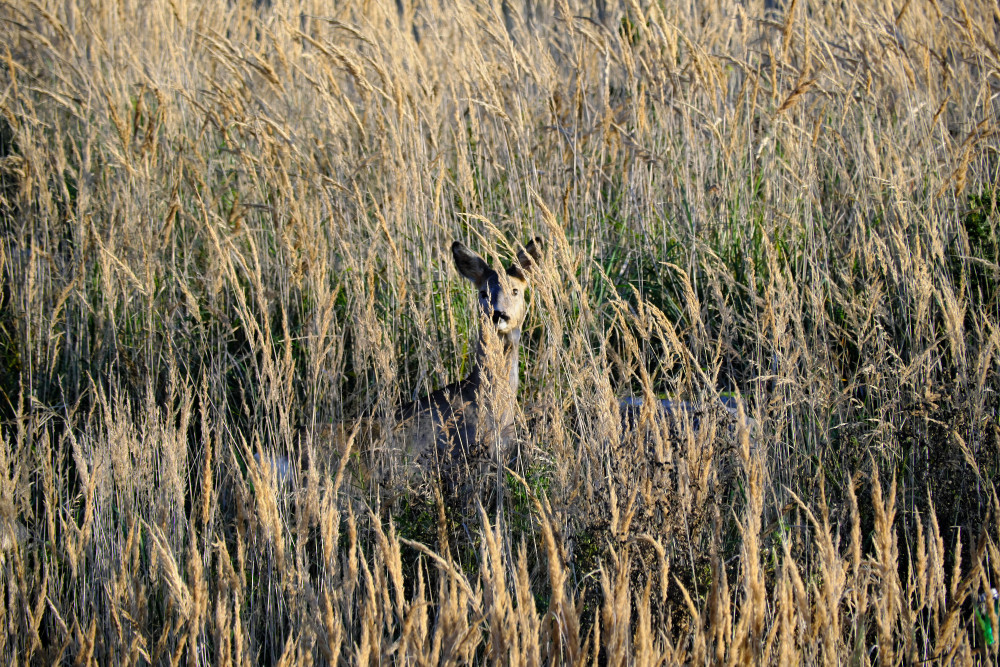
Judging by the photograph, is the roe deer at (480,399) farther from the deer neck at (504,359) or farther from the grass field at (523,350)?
the grass field at (523,350)

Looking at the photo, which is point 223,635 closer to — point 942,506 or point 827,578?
point 827,578

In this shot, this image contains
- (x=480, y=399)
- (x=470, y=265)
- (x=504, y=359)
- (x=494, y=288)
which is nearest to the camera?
(x=504, y=359)

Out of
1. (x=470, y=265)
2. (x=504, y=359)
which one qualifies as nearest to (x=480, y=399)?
(x=504, y=359)

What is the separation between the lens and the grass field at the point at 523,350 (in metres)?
1.95

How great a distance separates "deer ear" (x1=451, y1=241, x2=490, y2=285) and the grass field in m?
0.10

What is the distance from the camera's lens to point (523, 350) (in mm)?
4062

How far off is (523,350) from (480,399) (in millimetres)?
1720

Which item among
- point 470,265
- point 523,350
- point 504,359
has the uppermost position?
point 470,265

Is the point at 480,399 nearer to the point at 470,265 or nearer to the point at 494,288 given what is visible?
the point at 494,288

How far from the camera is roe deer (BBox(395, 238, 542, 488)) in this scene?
2.21 meters

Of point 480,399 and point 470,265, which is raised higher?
point 470,265

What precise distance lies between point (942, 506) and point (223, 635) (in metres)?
2.01

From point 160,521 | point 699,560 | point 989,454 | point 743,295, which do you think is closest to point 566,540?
point 699,560

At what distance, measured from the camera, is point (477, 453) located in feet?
8.61
